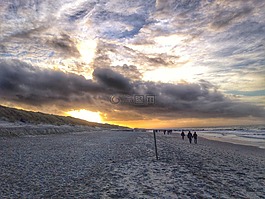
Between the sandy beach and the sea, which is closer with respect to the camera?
the sandy beach

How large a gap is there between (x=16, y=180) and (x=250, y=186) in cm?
1308

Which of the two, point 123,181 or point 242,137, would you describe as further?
point 242,137

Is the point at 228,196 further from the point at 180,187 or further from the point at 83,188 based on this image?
the point at 83,188

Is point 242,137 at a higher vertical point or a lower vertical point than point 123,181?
lower

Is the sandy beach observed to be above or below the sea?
above

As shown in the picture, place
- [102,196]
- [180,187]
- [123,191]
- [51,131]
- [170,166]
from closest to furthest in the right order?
[102,196]
[123,191]
[180,187]
[170,166]
[51,131]

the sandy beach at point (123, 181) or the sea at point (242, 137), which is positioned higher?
the sandy beach at point (123, 181)

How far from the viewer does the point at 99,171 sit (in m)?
14.9

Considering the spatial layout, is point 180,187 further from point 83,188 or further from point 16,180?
point 16,180

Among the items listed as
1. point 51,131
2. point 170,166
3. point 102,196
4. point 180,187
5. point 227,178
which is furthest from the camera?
point 51,131

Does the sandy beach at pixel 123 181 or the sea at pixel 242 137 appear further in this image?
the sea at pixel 242 137

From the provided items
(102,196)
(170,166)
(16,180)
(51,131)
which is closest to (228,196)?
(102,196)

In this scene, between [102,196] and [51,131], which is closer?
[102,196]

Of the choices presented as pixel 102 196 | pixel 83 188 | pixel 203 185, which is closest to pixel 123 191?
pixel 102 196
